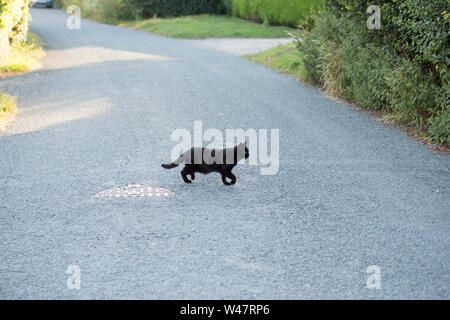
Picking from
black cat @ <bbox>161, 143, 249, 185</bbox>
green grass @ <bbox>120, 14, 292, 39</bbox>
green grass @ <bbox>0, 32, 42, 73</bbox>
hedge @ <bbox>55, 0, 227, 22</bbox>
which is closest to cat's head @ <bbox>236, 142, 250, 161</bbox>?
black cat @ <bbox>161, 143, 249, 185</bbox>

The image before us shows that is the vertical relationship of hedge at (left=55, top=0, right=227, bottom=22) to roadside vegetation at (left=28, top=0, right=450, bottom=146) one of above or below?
above

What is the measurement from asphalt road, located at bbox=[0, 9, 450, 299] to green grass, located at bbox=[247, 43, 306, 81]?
3.93m

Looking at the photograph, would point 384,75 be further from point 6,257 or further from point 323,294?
point 6,257

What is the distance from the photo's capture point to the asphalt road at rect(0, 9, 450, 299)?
4.23 metres

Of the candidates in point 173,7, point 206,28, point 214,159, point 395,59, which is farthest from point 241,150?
point 173,7

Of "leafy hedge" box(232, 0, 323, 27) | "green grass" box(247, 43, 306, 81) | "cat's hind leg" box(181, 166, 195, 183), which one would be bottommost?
"cat's hind leg" box(181, 166, 195, 183)

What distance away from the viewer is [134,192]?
6215 millimetres

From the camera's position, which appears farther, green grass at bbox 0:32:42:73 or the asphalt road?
green grass at bbox 0:32:42:73

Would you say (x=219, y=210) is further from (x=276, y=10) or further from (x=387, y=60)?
(x=276, y=10)

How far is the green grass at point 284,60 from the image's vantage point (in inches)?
593

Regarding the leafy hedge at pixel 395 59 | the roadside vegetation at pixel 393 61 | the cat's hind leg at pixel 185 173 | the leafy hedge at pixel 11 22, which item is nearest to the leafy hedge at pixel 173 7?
the leafy hedge at pixel 11 22

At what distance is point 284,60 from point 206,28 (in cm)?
1194

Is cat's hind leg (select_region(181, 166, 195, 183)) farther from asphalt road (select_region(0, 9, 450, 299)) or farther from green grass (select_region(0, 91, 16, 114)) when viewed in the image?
green grass (select_region(0, 91, 16, 114))
